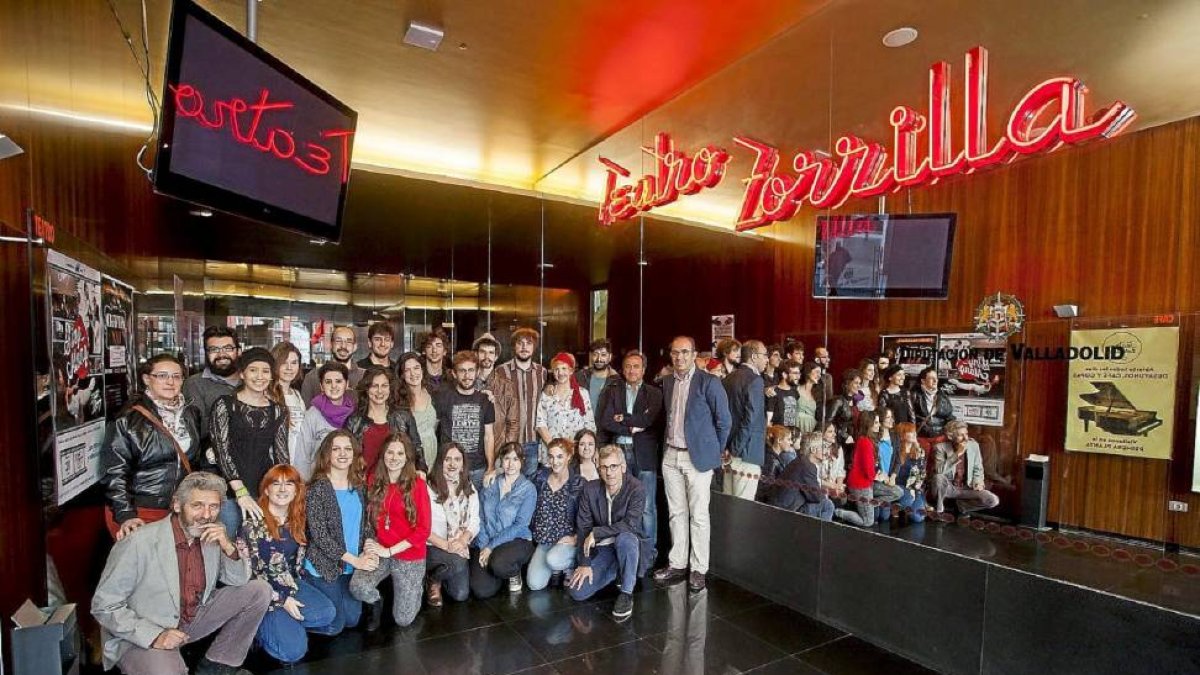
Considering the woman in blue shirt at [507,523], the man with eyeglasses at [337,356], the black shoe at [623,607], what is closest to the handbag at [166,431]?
the man with eyeglasses at [337,356]

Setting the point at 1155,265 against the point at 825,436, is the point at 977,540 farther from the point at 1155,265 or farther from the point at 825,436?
the point at 1155,265

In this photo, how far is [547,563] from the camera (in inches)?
156

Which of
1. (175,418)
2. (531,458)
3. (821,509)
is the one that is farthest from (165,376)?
(821,509)

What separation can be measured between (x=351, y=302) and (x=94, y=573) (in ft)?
15.9

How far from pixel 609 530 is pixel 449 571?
105 cm

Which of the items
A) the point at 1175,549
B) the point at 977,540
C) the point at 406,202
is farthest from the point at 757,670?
the point at 406,202

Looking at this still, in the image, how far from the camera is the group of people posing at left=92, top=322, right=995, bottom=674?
272 centimetres

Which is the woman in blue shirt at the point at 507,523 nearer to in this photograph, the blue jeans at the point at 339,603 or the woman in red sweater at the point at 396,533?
the woman in red sweater at the point at 396,533

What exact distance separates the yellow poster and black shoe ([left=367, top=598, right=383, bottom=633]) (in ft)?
12.3

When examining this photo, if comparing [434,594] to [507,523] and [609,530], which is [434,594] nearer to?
[507,523]

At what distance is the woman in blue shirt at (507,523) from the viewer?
3.85 m

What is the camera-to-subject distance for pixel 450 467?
373cm

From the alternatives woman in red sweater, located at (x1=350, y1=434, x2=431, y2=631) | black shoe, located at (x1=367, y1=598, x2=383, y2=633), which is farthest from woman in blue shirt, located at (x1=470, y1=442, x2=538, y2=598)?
black shoe, located at (x1=367, y1=598, x2=383, y2=633)

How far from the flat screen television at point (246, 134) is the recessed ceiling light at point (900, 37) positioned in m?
3.01
